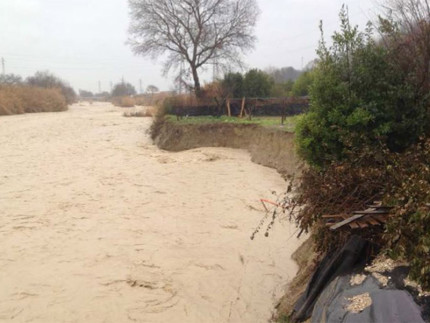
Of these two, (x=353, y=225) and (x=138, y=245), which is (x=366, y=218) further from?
(x=138, y=245)

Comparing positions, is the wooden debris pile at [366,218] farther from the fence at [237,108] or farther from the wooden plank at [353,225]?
the fence at [237,108]

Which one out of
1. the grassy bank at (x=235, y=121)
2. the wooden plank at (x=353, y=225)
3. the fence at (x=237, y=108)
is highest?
the fence at (x=237, y=108)

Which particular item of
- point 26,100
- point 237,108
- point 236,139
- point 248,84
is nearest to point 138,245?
point 236,139

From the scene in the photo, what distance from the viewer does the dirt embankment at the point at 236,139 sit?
12.9 m

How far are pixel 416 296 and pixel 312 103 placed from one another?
372 centimetres

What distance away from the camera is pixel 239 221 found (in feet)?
26.2

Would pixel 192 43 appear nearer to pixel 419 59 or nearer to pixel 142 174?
pixel 142 174

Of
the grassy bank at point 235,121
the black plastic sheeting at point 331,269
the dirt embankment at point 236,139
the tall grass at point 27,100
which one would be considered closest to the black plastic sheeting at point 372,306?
the black plastic sheeting at point 331,269

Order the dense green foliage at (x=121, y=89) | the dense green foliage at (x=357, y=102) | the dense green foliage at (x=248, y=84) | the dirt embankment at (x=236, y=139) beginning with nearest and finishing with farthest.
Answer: the dense green foliage at (x=357, y=102) < the dirt embankment at (x=236, y=139) < the dense green foliage at (x=248, y=84) < the dense green foliage at (x=121, y=89)

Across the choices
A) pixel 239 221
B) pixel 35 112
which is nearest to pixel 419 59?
pixel 239 221

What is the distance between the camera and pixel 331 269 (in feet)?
11.4

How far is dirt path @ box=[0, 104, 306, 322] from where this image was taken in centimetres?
480

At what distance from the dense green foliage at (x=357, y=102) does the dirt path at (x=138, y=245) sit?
2135mm

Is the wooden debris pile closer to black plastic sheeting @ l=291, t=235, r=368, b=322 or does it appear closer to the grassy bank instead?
black plastic sheeting @ l=291, t=235, r=368, b=322
